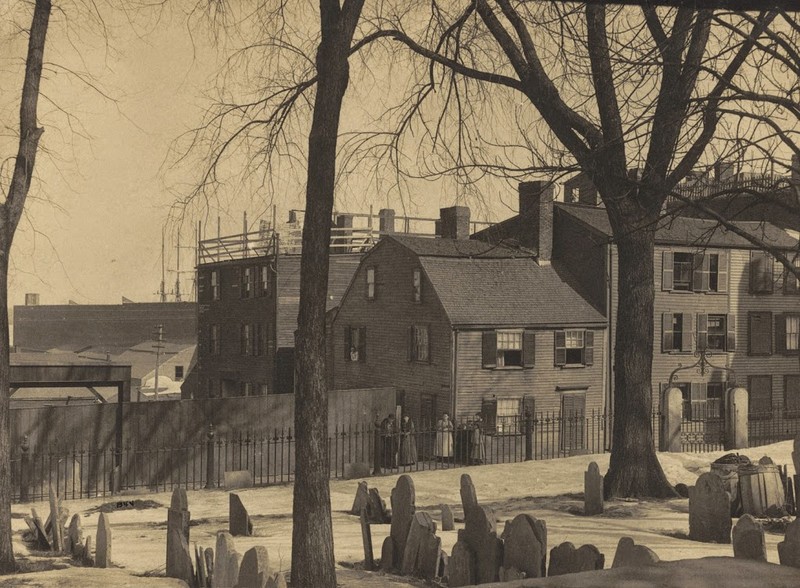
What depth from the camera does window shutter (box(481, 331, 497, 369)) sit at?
37.4 metres

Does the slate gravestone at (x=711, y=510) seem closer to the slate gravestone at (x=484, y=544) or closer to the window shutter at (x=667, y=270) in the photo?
the slate gravestone at (x=484, y=544)

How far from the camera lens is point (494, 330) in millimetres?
37719

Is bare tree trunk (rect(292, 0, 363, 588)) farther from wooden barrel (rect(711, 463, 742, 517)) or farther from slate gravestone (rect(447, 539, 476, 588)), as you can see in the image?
wooden barrel (rect(711, 463, 742, 517))

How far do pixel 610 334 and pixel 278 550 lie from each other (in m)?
29.5

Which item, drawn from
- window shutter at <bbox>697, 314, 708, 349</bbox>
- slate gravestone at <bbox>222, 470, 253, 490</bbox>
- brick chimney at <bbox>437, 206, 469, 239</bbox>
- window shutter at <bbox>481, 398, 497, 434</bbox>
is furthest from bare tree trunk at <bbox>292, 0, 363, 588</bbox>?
window shutter at <bbox>697, 314, 708, 349</bbox>

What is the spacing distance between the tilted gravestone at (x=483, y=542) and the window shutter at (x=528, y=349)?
28728 millimetres

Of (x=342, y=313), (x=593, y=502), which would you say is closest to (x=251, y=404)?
(x=342, y=313)

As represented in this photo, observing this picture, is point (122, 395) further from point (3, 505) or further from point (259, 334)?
point (259, 334)

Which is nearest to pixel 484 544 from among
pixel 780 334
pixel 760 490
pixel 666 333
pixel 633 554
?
pixel 633 554

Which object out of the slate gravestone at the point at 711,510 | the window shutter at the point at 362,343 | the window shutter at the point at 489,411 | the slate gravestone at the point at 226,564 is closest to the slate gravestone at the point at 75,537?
the slate gravestone at the point at 226,564

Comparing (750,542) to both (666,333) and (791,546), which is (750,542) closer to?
(791,546)

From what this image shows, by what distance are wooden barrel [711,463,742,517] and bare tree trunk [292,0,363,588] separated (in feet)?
25.6

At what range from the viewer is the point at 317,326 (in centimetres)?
1101

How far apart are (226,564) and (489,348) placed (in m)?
28.6
